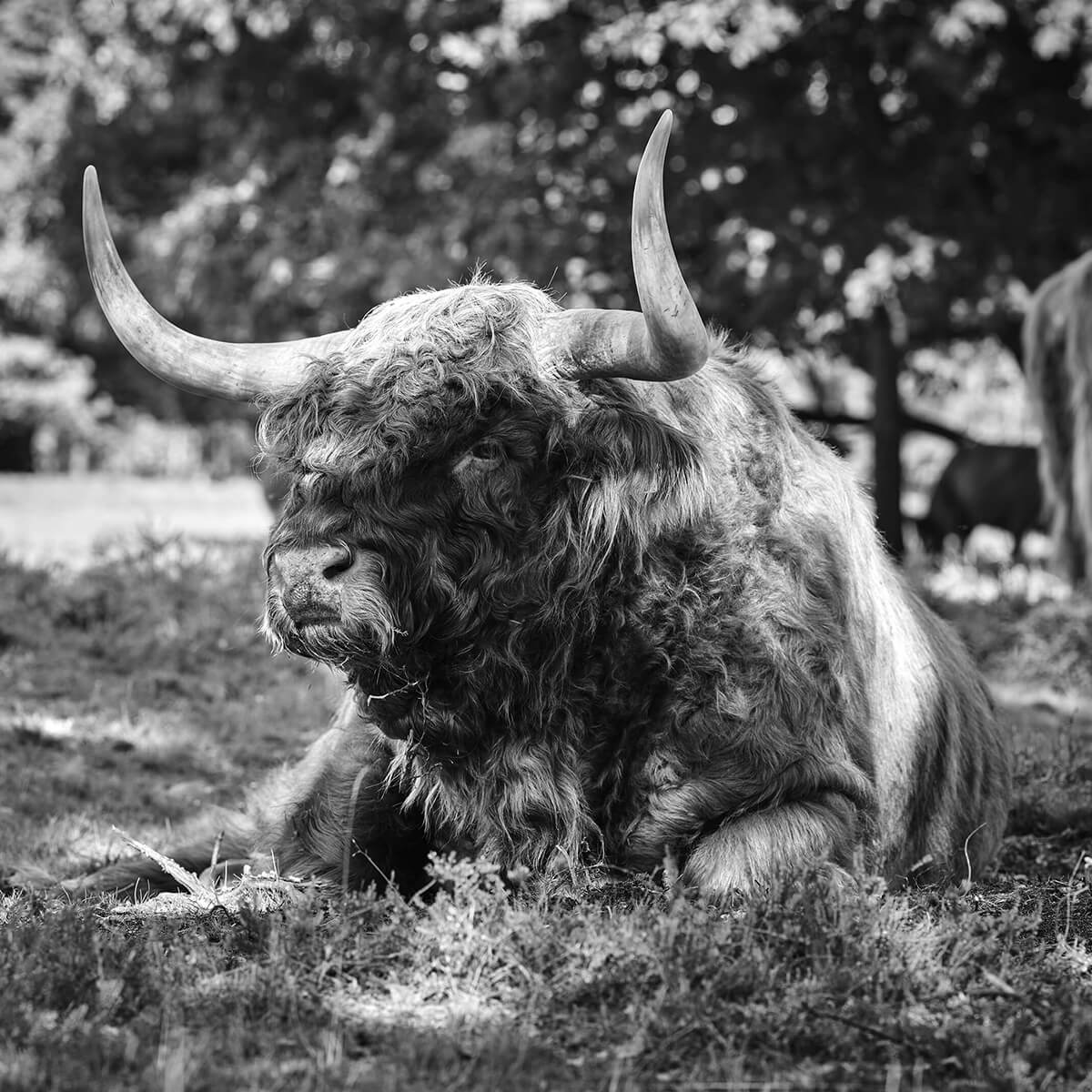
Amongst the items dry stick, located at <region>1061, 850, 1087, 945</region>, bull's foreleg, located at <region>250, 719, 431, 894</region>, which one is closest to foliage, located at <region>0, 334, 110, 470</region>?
bull's foreleg, located at <region>250, 719, 431, 894</region>

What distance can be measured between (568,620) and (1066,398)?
663cm

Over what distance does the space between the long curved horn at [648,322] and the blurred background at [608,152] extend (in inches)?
223

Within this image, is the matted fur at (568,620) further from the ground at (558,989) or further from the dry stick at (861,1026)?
the dry stick at (861,1026)

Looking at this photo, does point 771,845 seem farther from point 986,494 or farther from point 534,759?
point 986,494

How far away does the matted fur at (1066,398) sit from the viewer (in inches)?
354

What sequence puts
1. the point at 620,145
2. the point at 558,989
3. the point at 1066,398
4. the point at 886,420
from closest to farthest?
the point at 558,989 < the point at 1066,398 < the point at 620,145 < the point at 886,420

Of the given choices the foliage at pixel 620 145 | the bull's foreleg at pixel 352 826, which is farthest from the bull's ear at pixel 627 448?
the foliage at pixel 620 145

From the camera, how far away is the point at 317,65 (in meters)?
13.9

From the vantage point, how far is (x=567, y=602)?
3768 mm

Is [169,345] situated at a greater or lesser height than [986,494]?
greater

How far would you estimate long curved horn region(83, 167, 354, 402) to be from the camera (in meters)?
4.11

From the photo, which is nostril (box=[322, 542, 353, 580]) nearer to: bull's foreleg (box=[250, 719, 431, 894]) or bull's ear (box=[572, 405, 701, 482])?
bull's ear (box=[572, 405, 701, 482])

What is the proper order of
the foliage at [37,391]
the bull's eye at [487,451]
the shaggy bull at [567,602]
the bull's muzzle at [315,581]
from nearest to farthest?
the bull's muzzle at [315,581], the shaggy bull at [567,602], the bull's eye at [487,451], the foliage at [37,391]

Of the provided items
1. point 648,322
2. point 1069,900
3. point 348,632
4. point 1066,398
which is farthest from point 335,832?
point 1066,398
